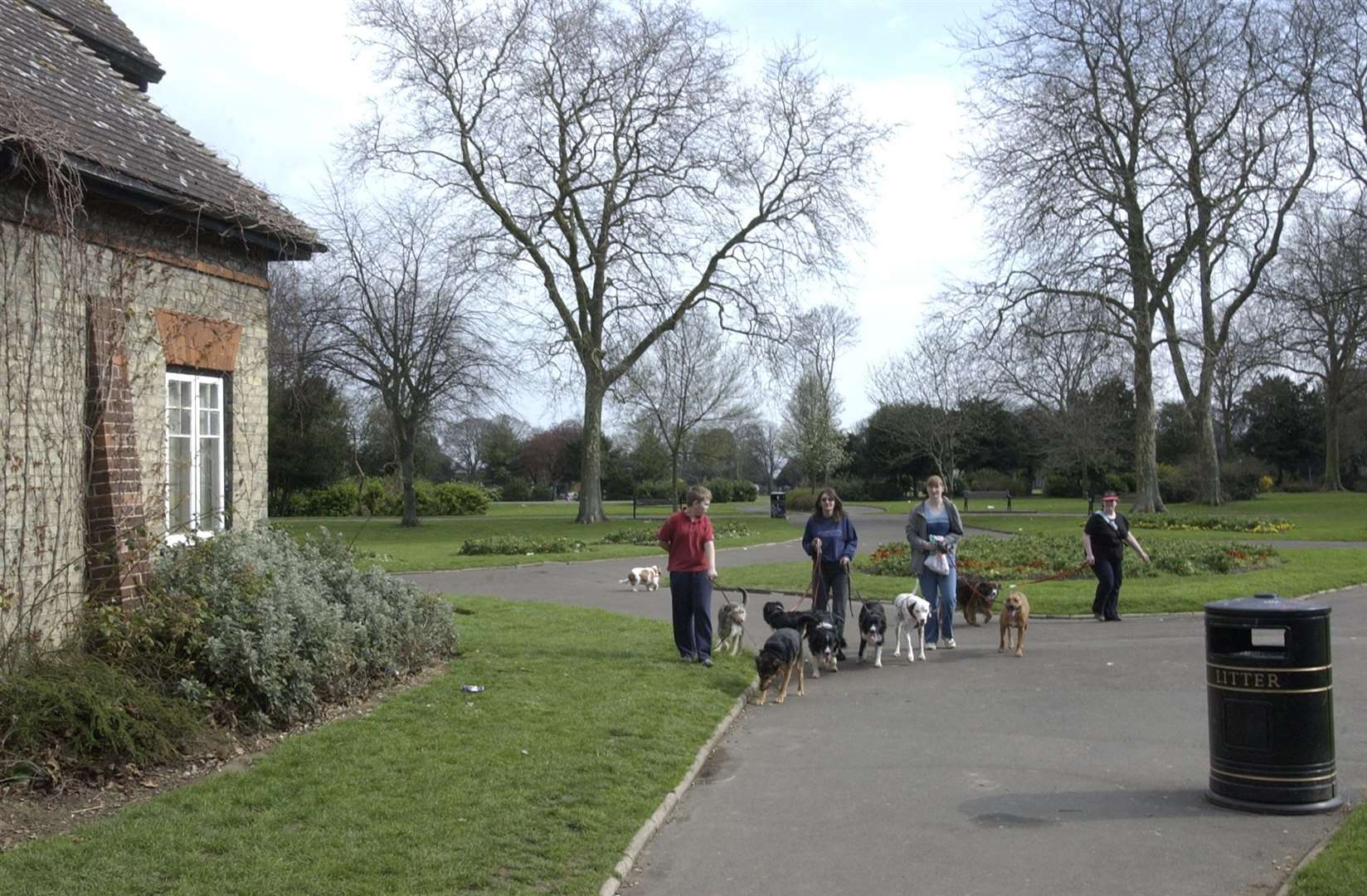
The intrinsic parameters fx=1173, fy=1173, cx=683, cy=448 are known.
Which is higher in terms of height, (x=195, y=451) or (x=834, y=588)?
(x=195, y=451)

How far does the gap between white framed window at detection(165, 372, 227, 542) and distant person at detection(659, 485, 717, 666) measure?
4325 mm

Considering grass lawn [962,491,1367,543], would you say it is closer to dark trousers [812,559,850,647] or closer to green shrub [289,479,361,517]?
dark trousers [812,559,850,647]

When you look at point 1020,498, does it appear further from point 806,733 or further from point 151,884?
point 151,884

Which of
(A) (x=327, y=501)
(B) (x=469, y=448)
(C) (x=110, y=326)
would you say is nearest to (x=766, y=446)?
(B) (x=469, y=448)

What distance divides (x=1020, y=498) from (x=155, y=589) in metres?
63.4

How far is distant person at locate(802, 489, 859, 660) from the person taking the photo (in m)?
12.3

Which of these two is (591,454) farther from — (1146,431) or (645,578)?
(645,578)

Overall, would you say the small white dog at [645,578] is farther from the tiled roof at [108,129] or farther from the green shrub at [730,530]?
the green shrub at [730,530]

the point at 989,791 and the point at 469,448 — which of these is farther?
the point at 469,448

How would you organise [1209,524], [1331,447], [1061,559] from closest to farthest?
[1061,559], [1209,524], [1331,447]

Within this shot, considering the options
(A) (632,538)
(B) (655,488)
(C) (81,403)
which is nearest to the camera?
(C) (81,403)

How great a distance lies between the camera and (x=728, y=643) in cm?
1273

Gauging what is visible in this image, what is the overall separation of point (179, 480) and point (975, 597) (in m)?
9.48

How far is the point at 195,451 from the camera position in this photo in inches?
429
